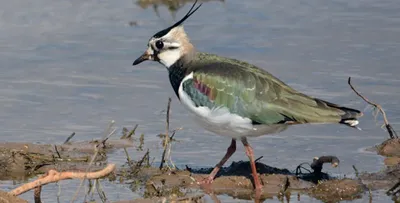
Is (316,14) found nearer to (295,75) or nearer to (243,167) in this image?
(295,75)

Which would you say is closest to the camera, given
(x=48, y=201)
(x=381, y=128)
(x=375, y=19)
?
(x=48, y=201)

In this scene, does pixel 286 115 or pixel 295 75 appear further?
pixel 295 75

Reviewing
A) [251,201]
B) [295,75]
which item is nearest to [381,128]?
[295,75]

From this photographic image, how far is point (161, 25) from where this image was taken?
46.3ft

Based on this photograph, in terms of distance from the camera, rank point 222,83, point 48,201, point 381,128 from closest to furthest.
Result: point 48,201
point 222,83
point 381,128

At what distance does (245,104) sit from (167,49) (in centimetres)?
103

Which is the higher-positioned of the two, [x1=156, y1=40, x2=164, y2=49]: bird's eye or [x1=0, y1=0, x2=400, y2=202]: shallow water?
[x1=156, y1=40, x2=164, y2=49]: bird's eye

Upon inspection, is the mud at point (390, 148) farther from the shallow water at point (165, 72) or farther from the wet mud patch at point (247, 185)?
the wet mud patch at point (247, 185)

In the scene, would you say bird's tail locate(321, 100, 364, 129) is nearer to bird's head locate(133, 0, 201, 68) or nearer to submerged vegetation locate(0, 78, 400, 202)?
submerged vegetation locate(0, 78, 400, 202)

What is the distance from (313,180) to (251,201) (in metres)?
0.69

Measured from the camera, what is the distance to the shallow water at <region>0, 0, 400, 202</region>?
1037 cm

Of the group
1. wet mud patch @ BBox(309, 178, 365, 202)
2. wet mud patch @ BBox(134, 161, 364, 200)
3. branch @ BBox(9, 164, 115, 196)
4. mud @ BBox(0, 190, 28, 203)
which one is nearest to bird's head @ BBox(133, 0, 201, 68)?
wet mud patch @ BBox(134, 161, 364, 200)

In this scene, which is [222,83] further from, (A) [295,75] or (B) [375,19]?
(B) [375,19]

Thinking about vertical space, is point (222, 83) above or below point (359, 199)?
above
